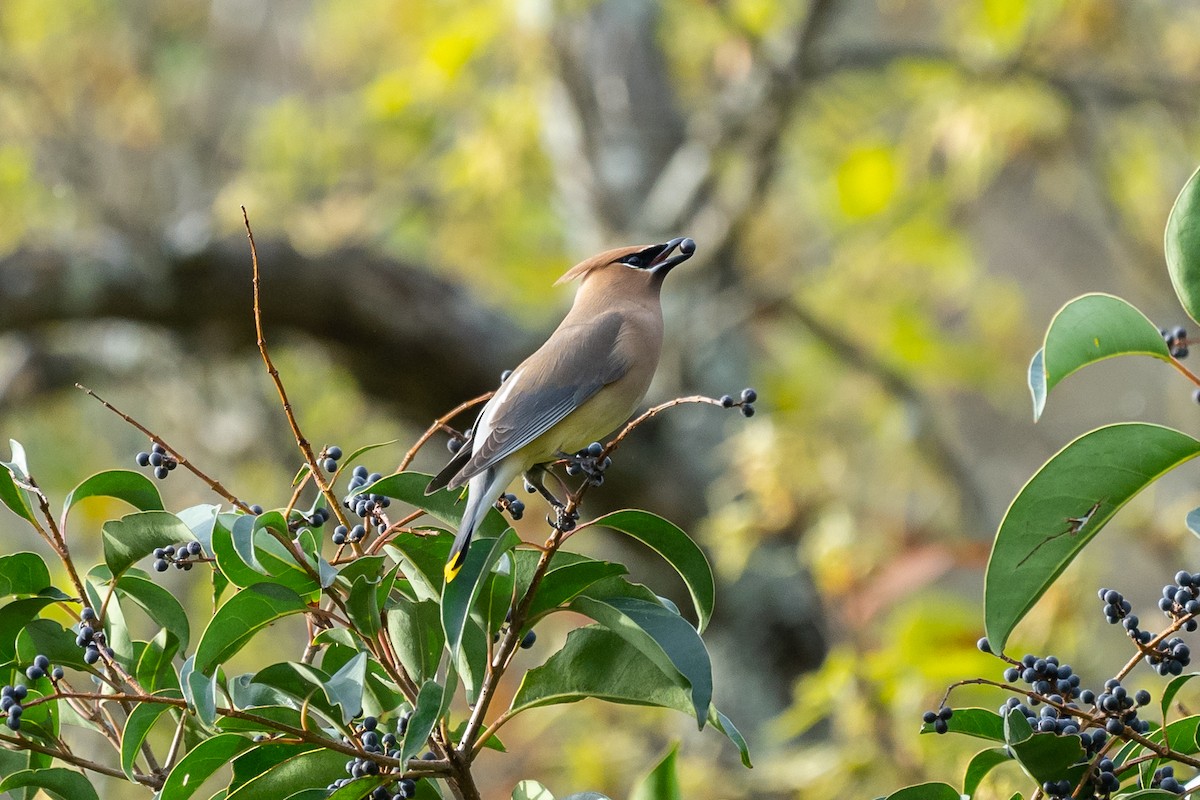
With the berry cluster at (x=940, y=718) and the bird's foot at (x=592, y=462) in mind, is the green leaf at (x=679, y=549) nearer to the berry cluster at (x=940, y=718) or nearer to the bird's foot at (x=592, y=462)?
the bird's foot at (x=592, y=462)

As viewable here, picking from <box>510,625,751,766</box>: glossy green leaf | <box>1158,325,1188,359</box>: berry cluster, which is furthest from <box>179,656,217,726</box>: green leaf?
<box>1158,325,1188,359</box>: berry cluster

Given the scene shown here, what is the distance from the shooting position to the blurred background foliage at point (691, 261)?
567 centimetres

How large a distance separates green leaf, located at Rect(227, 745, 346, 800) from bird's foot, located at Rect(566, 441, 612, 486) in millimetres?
477

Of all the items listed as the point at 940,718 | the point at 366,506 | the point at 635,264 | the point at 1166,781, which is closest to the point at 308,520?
the point at 366,506

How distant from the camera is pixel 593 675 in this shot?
1.74m

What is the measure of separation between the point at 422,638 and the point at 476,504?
0.21 metres

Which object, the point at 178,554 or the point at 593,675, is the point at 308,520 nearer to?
the point at 178,554

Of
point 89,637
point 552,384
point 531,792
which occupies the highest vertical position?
point 552,384

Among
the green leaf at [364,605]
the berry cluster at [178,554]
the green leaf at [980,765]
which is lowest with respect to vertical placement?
the green leaf at [980,765]

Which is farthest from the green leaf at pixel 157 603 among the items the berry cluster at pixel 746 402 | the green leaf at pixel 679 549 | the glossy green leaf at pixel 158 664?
the berry cluster at pixel 746 402

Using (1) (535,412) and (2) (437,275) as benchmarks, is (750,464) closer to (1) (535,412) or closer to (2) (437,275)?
(2) (437,275)

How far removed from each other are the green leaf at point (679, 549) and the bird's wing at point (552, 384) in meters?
0.51

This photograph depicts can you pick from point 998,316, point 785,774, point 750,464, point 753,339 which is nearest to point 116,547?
point 785,774

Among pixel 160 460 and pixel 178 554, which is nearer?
pixel 178 554
